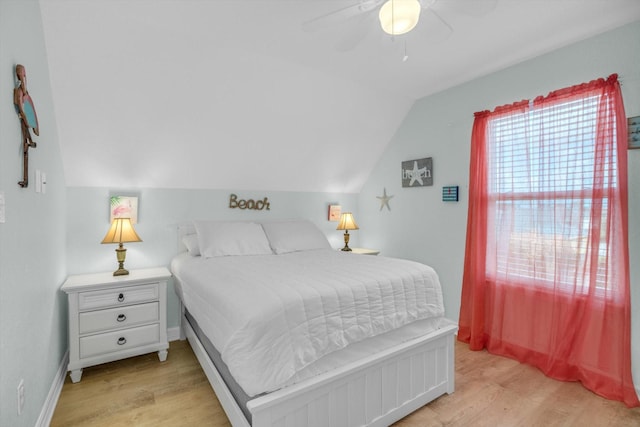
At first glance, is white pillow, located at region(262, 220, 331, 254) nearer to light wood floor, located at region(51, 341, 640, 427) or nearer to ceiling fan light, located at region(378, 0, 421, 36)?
light wood floor, located at region(51, 341, 640, 427)

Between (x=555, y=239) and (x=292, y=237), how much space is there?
218 centimetres

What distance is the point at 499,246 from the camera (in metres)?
2.67

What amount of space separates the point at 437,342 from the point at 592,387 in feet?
3.80

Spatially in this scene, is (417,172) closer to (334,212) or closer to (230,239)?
(334,212)

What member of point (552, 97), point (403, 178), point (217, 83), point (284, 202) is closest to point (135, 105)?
point (217, 83)

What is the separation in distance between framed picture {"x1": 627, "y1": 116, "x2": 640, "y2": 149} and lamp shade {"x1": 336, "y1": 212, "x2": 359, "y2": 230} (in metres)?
2.56

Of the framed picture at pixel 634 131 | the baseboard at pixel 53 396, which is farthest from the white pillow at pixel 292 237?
the framed picture at pixel 634 131

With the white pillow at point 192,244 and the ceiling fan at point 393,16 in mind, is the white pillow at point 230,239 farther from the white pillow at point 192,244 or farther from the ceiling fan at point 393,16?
the ceiling fan at point 393,16

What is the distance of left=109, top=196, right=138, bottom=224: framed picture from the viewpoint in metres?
2.67

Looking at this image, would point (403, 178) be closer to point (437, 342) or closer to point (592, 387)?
point (437, 342)

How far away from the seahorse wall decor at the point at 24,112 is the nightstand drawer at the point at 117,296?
1.10 m

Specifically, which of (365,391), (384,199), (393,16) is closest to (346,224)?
(384,199)

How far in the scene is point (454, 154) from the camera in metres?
3.04

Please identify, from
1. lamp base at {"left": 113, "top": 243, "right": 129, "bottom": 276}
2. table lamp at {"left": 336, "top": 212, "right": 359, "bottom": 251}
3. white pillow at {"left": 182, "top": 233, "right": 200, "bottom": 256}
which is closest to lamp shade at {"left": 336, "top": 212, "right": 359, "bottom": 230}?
table lamp at {"left": 336, "top": 212, "right": 359, "bottom": 251}
